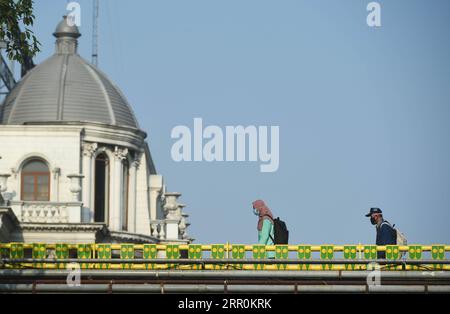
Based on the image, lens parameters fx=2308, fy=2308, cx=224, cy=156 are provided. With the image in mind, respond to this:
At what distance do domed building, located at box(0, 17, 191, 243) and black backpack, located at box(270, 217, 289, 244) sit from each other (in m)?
46.0

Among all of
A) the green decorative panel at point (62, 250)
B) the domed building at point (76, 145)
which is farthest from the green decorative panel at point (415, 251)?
the domed building at point (76, 145)

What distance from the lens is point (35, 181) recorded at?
104 meters

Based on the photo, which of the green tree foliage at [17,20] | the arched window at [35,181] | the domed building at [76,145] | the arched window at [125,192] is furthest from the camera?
the arched window at [125,192]

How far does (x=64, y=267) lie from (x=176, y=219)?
189ft

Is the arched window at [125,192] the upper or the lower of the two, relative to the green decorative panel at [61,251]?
upper

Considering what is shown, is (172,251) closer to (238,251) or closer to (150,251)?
(150,251)

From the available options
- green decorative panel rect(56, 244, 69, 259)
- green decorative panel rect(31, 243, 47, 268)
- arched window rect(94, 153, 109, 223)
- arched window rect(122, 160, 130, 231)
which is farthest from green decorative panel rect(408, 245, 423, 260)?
arched window rect(122, 160, 130, 231)

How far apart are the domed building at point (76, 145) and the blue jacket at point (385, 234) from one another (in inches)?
1931

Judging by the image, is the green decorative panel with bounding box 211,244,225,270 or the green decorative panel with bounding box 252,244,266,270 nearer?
the green decorative panel with bounding box 252,244,266,270

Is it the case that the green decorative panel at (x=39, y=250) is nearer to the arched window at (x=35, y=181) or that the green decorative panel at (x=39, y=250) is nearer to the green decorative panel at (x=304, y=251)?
the green decorative panel at (x=304, y=251)

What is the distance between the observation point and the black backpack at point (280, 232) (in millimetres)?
53938

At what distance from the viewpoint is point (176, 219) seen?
11125 centimetres

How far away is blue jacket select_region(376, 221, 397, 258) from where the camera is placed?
51.2 meters

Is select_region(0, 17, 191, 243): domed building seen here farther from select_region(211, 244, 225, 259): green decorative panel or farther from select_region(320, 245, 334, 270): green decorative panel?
select_region(320, 245, 334, 270): green decorative panel
